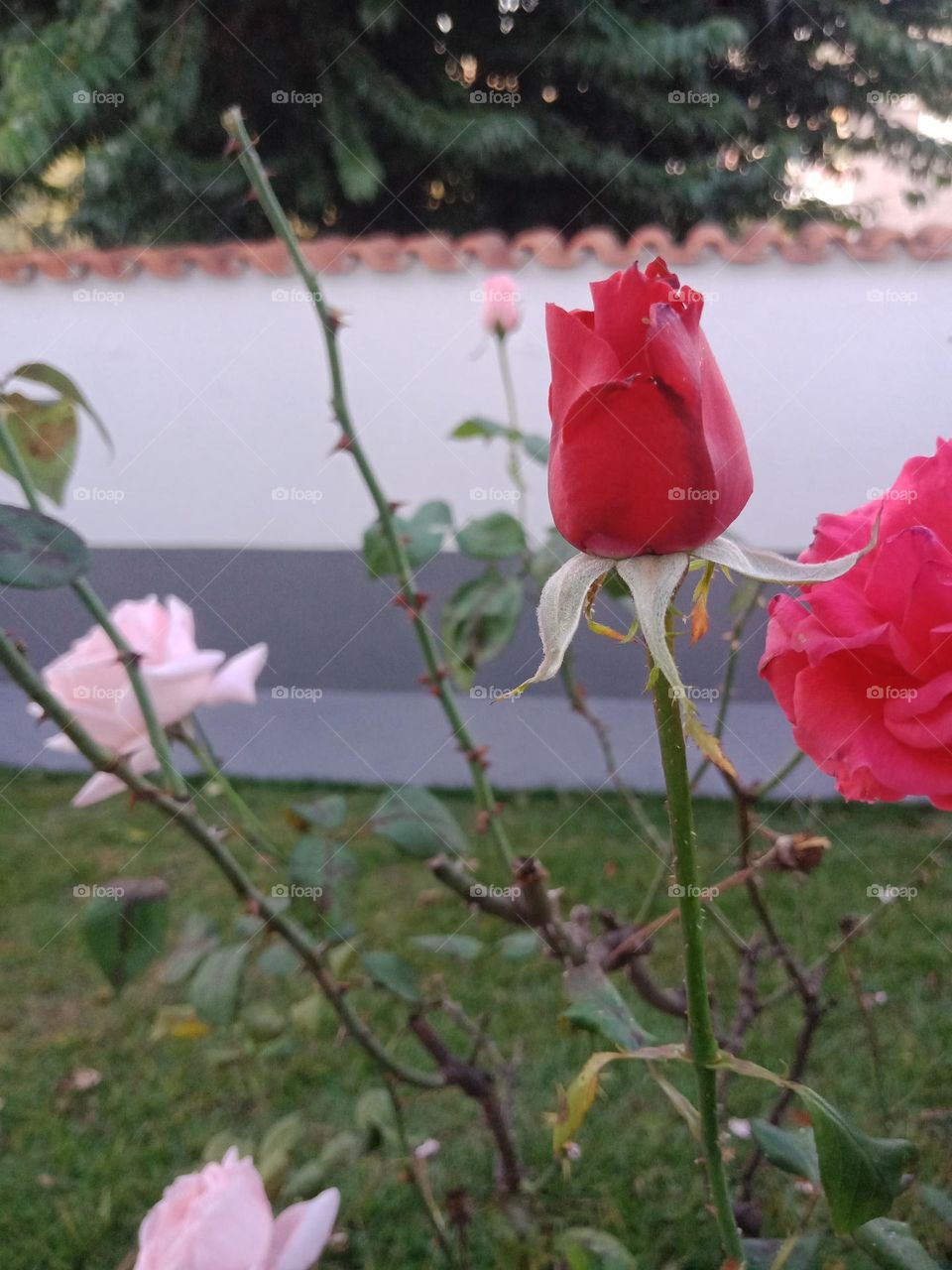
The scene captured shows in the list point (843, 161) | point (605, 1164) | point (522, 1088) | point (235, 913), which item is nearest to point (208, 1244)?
point (605, 1164)

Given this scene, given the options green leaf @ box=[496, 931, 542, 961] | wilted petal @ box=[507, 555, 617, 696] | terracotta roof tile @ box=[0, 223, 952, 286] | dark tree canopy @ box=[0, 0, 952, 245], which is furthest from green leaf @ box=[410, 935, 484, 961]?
dark tree canopy @ box=[0, 0, 952, 245]

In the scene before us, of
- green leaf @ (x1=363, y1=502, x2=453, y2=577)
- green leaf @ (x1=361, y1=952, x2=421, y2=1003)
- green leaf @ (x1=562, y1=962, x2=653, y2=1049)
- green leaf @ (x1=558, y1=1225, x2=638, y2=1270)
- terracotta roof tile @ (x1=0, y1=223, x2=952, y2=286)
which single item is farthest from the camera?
terracotta roof tile @ (x1=0, y1=223, x2=952, y2=286)

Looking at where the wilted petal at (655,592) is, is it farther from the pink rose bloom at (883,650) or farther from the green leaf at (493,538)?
the green leaf at (493,538)

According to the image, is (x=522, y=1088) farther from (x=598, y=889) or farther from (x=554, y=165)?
(x=554, y=165)

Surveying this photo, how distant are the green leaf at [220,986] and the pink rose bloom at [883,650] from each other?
390 mm

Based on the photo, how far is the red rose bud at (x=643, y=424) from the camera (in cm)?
24

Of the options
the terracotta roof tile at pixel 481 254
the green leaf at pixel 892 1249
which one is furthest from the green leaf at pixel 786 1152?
the terracotta roof tile at pixel 481 254

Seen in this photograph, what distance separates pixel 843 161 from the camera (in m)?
2.66

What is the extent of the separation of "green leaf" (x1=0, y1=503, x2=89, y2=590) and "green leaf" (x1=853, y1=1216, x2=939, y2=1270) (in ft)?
1.31

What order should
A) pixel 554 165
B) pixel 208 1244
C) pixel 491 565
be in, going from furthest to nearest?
pixel 554 165, pixel 491 565, pixel 208 1244

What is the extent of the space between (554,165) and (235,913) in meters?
2.16

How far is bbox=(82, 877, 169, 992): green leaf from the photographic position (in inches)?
18.6

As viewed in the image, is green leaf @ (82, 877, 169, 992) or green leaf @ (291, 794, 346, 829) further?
green leaf @ (291, 794, 346, 829)

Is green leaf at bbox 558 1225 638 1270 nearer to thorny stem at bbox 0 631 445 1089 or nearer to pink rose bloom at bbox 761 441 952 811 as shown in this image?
thorny stem at bbox 0 631 445 1089
